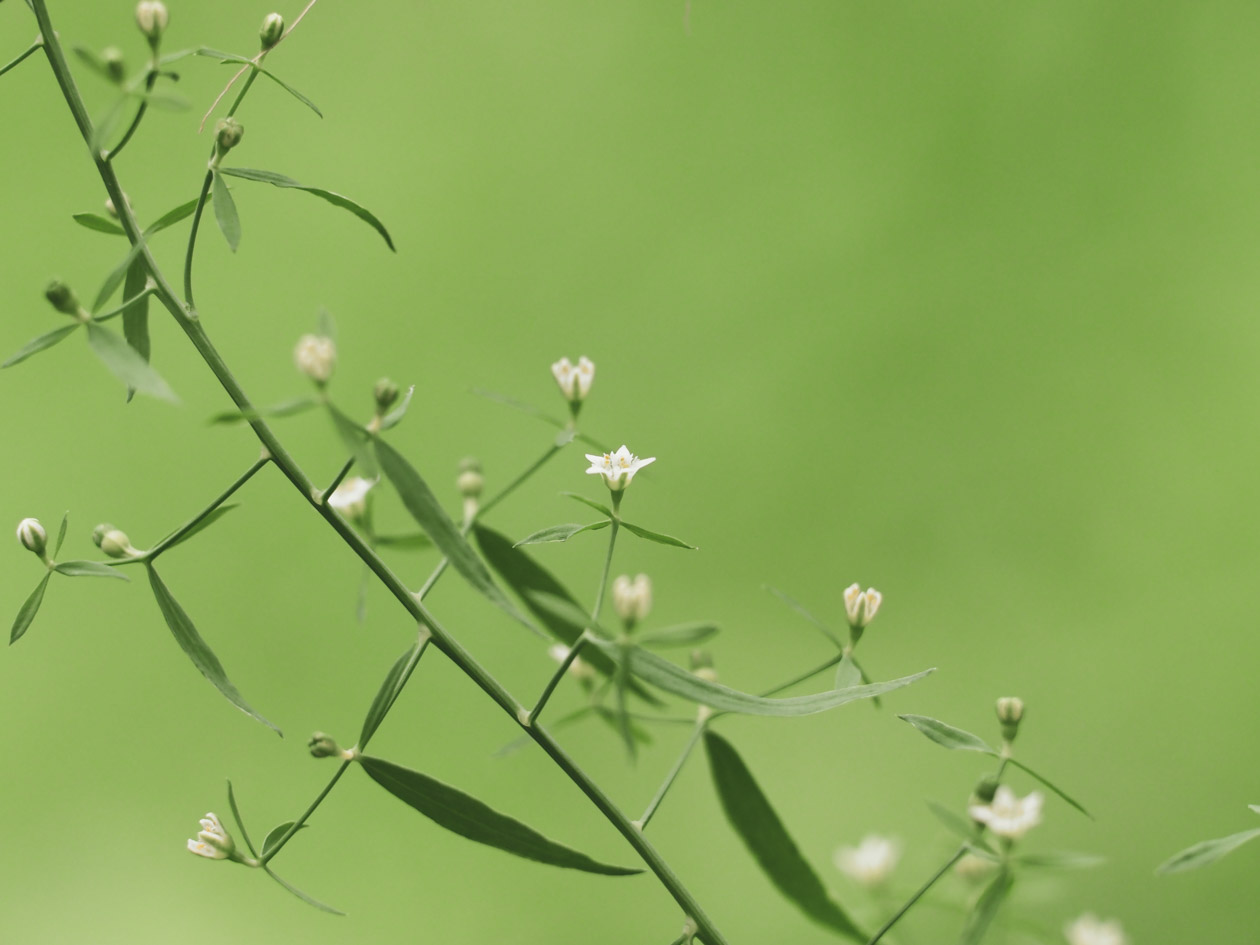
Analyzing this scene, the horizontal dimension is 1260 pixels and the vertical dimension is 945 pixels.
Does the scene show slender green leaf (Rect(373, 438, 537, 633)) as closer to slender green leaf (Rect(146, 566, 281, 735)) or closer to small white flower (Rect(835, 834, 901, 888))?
slender green leaf (Rect(146, 566, 281, 735))

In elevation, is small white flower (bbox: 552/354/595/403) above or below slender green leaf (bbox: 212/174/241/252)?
above

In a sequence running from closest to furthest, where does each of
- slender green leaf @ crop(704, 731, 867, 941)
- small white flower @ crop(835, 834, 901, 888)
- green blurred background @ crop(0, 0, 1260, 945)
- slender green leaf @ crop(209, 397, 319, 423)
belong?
1. slender green leaf @ crop(209, 397, 319, 423)
2. slender green leaf @ crop(704, 731, 867, 941)
3. small white flower @ crop(835, 834, 901, 888)
4. green blurred background @ crop(0, 0, 1260, 945)

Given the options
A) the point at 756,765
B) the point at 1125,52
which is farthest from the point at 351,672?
the point at 1125,52

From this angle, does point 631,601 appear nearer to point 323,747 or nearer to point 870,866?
point 323,747

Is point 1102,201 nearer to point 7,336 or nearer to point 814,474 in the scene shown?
point 814,474

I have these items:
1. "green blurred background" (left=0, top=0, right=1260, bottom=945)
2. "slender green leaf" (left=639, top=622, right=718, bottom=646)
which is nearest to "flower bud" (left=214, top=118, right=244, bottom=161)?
"slender green leaf" (left=639, top=622, right=718, bottom=646)

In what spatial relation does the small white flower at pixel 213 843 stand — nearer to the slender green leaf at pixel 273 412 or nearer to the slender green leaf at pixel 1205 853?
the slender green leaf at pixel 273 412
